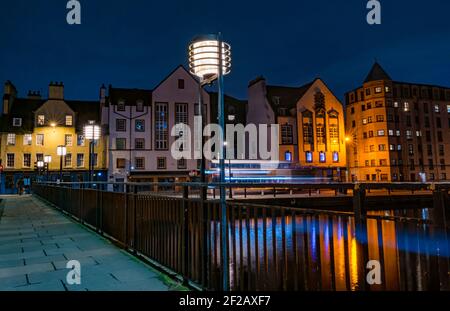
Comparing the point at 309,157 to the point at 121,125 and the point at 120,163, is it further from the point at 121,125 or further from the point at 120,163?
the point at 121,125

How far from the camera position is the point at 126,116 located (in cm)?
4681

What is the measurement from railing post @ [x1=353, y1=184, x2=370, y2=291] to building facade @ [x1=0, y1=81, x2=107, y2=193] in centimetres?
4795

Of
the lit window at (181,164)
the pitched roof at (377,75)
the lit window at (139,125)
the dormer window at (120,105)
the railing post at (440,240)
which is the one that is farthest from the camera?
the pitched roof at (377,75)

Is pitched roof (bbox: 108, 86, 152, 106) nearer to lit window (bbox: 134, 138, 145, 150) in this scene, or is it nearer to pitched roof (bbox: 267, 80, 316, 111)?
lit window (bbox: 134, 138, 145, 150)

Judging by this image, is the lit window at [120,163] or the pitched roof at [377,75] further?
the pitched roof at [377,75]

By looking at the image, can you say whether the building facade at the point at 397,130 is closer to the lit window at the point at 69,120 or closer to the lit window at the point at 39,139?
the lit window at the point at 69,120

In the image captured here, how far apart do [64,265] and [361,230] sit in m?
5.25

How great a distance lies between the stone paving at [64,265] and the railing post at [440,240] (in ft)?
10.6

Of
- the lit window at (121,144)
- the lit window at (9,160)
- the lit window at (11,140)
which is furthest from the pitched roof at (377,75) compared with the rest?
the lit window at (9,160)

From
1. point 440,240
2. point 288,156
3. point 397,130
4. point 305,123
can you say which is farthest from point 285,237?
point 397,130

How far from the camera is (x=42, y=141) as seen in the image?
47.5m

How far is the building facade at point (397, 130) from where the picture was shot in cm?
6175

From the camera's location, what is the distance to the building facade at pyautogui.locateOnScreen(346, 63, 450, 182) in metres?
61.8
